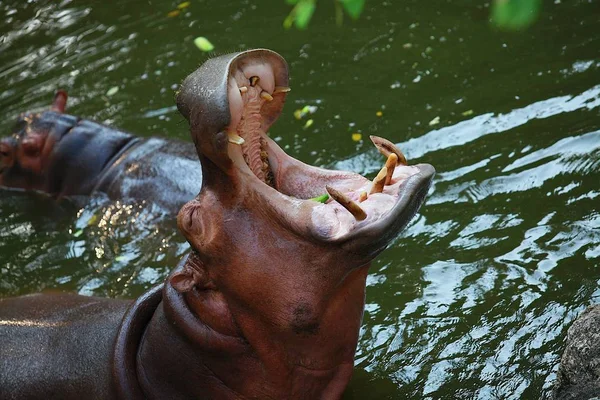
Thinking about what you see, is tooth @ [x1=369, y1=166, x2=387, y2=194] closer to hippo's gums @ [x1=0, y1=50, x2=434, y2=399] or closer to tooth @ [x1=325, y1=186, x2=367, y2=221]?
hippo's gums @ [x1=0, y1=50, x2=434, y2=399]

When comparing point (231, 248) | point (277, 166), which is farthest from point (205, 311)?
point (277, 166)

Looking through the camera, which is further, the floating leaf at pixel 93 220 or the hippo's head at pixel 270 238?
the floating leaf at pixel 93 220

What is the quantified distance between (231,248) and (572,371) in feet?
4.22

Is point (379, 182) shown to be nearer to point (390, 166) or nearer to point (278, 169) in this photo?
point (390, 166)

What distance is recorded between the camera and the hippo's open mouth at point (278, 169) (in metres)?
2.95

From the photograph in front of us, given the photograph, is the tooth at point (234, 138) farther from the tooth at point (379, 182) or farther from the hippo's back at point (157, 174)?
the hippo's back at point (157, 174)

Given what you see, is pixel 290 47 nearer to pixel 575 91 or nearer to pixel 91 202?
pixel 91 202

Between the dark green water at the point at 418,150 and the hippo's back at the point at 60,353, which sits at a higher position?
the hippo's back at the point at 60,353

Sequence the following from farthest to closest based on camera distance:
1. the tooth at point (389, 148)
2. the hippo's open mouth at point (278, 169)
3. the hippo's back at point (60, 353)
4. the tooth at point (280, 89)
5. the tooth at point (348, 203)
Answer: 1. the hippo's back at point (60, 353)
2. the tooth at point (280, 89)
3. the tooth at point (389, 148)
4. the hippo's open mouth at point (278, 169)
5. the tooth at point (348, 203)

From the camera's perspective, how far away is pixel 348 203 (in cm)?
288

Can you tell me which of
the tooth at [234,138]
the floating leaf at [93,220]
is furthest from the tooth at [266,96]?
the floating leaf at [93,220]

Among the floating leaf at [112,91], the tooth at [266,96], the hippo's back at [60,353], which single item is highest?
the tooth at [266,96]

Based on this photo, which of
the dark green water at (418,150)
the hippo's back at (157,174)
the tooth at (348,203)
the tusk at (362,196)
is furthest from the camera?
the hippo's back at (157,174)

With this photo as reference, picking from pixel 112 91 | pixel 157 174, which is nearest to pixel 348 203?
pixel 157 174
